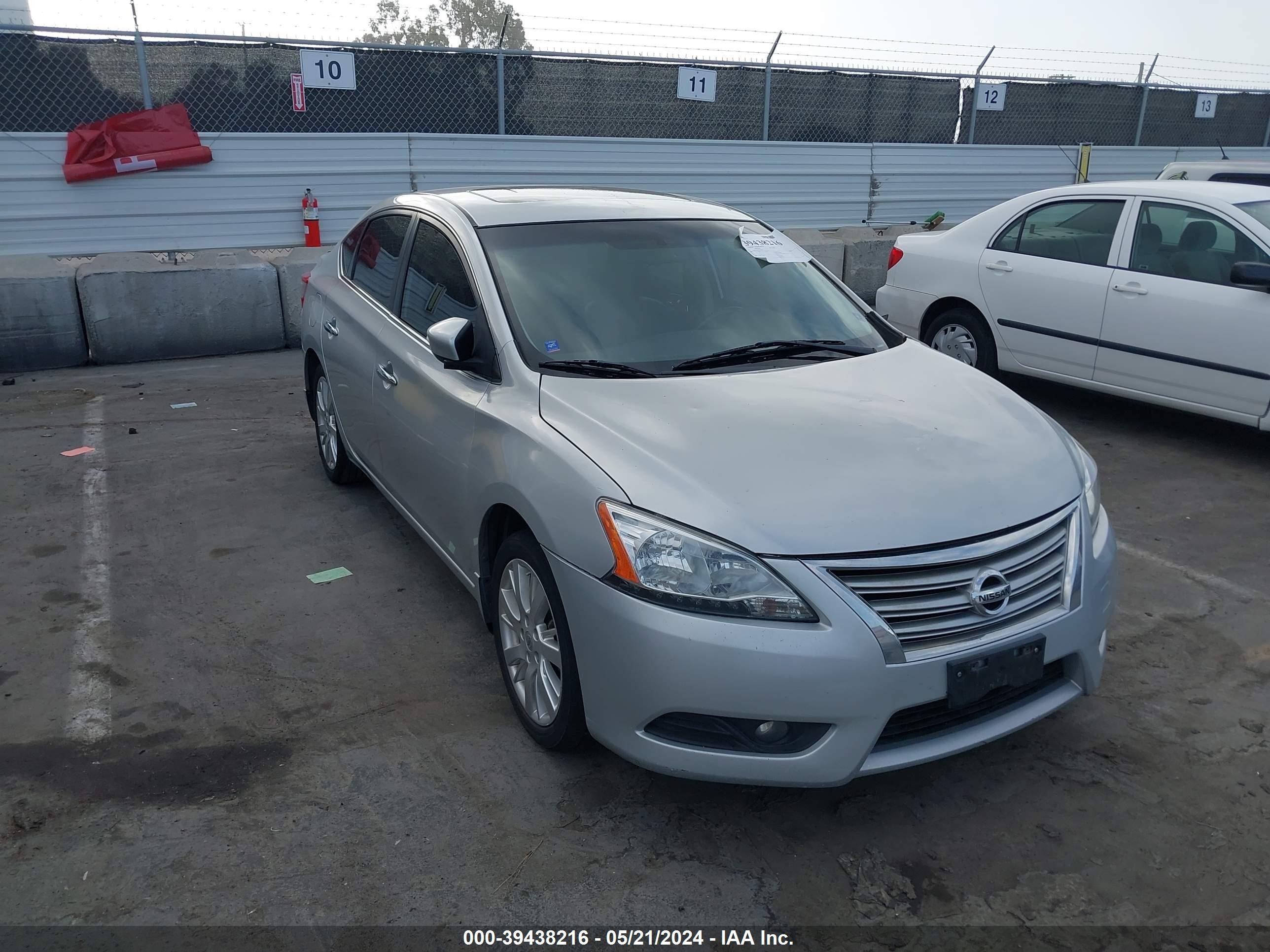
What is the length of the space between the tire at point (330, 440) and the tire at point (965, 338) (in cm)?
Answer: 400

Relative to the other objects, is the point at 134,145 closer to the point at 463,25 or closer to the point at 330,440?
the point at 330,440

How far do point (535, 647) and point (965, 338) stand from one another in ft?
17.0

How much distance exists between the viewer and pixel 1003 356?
705cm

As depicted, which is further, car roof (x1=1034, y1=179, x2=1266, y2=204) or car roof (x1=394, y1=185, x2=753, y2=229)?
car roof (x1=1034, y1=179, x2=1266, y2=204)

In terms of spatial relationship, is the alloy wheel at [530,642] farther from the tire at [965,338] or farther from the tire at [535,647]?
the tire at [965,338]

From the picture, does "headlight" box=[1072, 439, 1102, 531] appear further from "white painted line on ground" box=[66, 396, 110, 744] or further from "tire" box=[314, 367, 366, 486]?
"tire" box=[314, 367, 366, 486]

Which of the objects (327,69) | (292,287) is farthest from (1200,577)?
(327,69)

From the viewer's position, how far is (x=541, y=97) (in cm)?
1224

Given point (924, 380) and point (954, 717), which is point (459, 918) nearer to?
point (954, 717)

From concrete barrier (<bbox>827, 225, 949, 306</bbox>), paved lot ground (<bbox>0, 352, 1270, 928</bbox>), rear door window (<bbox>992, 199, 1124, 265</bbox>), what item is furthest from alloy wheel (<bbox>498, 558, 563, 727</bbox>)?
concrete barrier (<bbox>827, 225, 949, 306</bbox>)

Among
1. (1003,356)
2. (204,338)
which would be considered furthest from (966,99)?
Result: (204,338)

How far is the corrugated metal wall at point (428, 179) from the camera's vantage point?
33.9 ft

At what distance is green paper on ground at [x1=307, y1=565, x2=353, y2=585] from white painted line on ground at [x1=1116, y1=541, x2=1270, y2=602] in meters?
3.44

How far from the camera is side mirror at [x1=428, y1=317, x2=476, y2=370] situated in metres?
3.49
